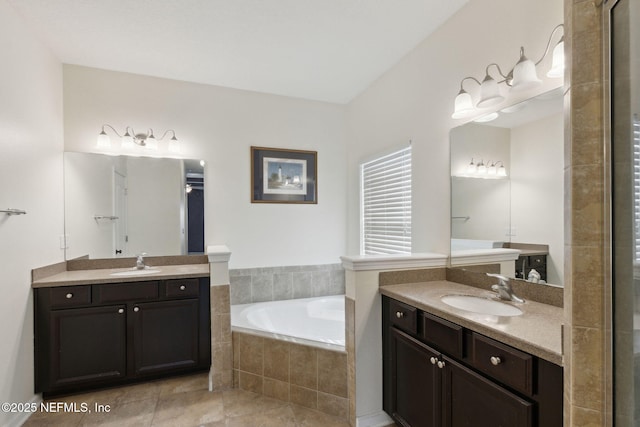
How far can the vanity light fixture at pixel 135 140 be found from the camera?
106 inches

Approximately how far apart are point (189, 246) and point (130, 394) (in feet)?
4.15

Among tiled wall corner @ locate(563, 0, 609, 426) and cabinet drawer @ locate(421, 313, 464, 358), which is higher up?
tiled wall corner @ locate(563, 0, 609, 426)

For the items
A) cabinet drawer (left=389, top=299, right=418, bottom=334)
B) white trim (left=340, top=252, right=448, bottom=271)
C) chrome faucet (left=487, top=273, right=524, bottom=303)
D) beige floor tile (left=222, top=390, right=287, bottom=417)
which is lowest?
beige floor tile (left=222, top=390, right=287, bottom=417)

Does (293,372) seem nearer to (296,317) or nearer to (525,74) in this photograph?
(296,317)

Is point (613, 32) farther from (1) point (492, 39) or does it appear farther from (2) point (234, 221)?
(2) point (234, 221)

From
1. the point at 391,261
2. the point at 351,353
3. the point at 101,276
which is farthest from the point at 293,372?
the point at 101,276

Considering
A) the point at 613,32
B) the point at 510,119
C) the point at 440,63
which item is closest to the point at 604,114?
the point at 613,32

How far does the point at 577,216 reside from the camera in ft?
2.89

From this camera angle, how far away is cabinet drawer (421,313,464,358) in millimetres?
1367

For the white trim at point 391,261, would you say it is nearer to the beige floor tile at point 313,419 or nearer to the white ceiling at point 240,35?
the beige floor tile at point 313,419

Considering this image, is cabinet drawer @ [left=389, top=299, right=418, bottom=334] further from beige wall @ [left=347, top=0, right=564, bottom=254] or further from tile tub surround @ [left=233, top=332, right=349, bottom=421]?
beige wall @ [left=347, top=0, right=564, bottom=254]

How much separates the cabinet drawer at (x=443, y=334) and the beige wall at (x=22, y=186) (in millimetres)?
2448

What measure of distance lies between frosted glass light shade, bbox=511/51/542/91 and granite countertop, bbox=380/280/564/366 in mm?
1102

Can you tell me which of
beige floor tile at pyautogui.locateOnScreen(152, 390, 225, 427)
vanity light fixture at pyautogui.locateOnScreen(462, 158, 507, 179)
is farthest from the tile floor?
vanity light fixture at pyautogui.locateOnScreen(462, 158, 507, 179)
